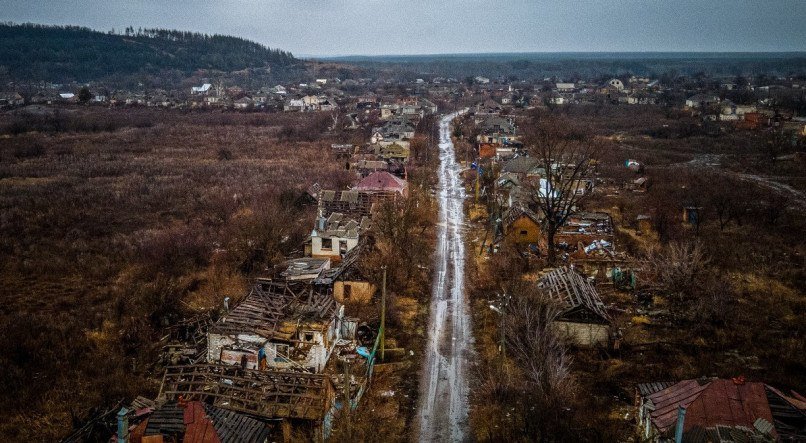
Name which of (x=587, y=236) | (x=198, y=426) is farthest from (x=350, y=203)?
(x=198, y=426)

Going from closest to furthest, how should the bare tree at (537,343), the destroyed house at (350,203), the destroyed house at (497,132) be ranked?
the bare tree at (537,343) → the destroyed house at (350,203) → the destroyed house at (497,132)

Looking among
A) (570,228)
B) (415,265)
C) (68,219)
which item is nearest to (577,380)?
(415,265)

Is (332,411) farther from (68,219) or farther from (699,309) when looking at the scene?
(68,219)

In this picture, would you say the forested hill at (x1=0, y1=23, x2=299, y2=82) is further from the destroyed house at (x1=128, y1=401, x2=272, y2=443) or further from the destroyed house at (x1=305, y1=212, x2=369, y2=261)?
the destroyed house at (x1=128, y1=401, x2=272, y2=443)

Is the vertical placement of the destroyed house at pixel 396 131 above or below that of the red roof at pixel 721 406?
above

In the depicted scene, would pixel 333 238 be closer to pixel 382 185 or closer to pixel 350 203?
pixel 350 203

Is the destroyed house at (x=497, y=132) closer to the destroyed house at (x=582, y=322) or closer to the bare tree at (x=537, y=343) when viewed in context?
the destroyed house at (x=582, y=322)

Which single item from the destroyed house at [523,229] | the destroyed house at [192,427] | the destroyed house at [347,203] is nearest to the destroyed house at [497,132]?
the destroyed house at [523,229]
